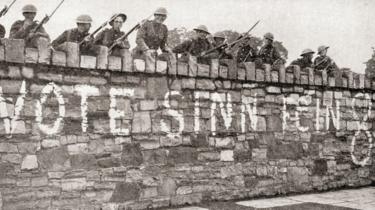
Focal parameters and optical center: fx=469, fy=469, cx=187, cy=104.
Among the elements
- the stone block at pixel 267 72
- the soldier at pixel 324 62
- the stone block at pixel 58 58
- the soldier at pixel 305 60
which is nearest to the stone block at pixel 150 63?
the stone block at pixel 58 58

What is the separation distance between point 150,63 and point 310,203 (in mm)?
3656

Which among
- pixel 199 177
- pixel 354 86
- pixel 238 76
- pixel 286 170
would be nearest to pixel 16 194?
pixel 199 177

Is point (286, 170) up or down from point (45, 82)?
down

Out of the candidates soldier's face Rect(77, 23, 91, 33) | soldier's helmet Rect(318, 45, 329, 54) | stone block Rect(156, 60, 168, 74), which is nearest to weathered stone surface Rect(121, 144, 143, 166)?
stone block Rect(156, 60, 168, 74)

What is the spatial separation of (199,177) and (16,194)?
2.98 metres

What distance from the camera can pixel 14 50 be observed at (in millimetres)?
6016

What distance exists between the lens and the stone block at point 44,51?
6.21 metres

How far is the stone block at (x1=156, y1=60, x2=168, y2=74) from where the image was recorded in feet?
23.9

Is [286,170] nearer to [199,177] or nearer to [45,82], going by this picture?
[199,177]

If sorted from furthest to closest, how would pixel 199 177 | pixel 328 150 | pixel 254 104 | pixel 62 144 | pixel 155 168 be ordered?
1. pixel 328 150
2. pixel 254 104
3. pixel 199 177
4. pixel 155 168
5. pixel 62 144

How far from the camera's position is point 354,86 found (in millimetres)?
10141

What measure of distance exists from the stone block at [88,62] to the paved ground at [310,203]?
2674mm

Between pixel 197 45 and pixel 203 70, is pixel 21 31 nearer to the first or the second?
pixel 203 70

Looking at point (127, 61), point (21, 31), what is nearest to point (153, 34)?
point (127, 61)
